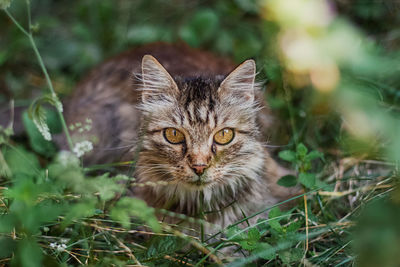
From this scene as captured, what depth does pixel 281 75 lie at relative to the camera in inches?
118

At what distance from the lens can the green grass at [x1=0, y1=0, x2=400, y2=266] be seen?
5.08 ft

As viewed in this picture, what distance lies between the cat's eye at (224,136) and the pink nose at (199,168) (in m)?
0.21

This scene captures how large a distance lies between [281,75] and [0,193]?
77.7 inches

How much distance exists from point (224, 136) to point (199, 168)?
0.89ft

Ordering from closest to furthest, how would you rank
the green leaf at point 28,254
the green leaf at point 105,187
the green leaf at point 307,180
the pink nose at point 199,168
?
the green leaf at point 28,254 < the green leaf at point 105,187 < the pink nose at point 199,168 < the green leaf at point 307,180

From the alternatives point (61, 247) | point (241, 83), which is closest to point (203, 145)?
point (241, 83)

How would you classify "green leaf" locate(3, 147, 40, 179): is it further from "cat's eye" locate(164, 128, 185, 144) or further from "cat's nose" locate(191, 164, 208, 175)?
"cat's nose" locate(191, 164, 208, 175)

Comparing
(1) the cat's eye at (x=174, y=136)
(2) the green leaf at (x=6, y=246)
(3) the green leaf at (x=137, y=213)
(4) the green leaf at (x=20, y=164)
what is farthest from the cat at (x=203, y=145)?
(2) the green leaf at (x=6, y=246)

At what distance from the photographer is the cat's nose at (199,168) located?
2.01 meters

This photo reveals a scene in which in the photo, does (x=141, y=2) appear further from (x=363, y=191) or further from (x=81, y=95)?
(x=363, y=191)

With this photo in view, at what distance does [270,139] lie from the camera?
2855 millimetres

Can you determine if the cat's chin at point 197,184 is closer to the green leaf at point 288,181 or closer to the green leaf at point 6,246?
the green leaf at point 288,181

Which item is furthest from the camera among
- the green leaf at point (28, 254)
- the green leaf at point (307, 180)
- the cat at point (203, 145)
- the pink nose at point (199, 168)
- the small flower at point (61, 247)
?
the green leaf at point (307, 180)

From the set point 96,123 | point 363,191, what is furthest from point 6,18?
point 363,191
